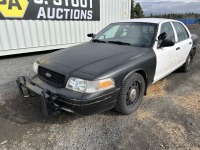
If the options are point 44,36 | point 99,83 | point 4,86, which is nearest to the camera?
point 99,83

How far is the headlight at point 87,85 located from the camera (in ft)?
8.58

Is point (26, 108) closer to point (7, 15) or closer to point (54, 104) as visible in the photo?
point (54, 104)

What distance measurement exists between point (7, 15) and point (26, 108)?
4443mm

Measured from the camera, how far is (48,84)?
2979 mm

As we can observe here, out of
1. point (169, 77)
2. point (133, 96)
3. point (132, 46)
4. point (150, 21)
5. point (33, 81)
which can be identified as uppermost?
point (150, 21)

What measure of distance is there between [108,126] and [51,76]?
122cm

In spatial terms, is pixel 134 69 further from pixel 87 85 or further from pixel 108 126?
pixel 108 126

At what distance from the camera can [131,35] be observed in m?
3.91

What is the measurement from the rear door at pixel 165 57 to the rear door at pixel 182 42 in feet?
0.68

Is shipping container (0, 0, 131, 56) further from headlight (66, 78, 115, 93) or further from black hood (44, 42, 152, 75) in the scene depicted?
headlight (66, 78, 115, 93)

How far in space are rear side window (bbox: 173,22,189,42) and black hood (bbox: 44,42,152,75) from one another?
5.41ft

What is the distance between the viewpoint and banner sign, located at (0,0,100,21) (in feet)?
21.5

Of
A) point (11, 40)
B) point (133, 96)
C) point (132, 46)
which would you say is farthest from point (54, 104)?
point (11, 40)

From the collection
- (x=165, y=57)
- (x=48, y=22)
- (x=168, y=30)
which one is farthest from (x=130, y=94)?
(x=48, y=22)
